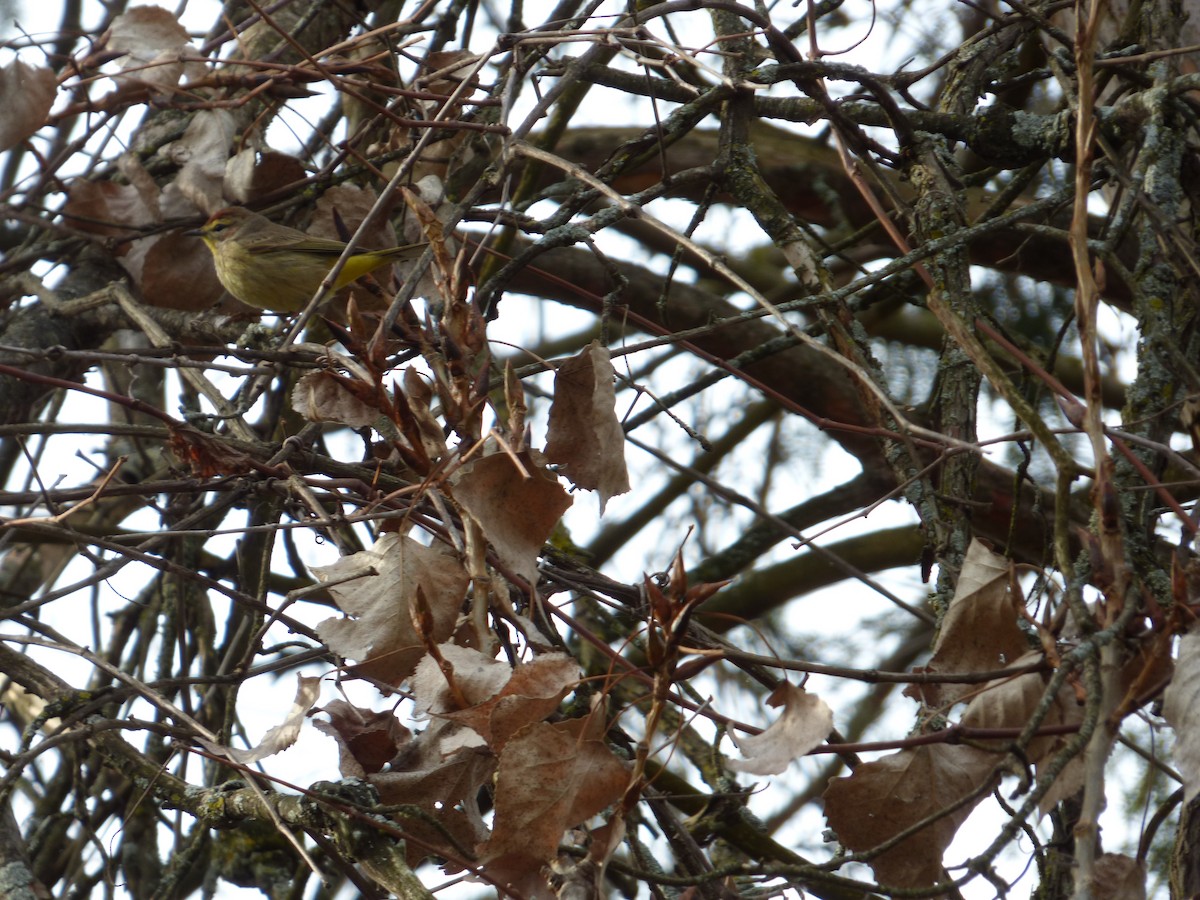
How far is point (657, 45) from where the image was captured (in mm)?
2219

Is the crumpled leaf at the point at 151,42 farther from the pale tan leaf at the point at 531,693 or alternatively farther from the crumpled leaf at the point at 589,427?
the pale tan leaf at the point at 531,693

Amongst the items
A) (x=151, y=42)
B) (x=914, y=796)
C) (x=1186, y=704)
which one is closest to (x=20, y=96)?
(x=151, y=42)

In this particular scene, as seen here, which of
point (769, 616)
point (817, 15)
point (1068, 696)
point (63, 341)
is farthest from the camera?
point (769, 616)

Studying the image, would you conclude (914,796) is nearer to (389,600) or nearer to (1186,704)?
(1186,704)

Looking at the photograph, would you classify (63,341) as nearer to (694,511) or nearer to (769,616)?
(694,511)

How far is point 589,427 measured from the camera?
6.95ft

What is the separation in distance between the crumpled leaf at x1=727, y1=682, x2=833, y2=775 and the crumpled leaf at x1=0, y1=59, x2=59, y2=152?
2.61 metres

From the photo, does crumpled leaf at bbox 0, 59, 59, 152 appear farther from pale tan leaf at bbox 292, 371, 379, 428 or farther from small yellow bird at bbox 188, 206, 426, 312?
pale tan leaf at bbox 292, 371, 379, 428

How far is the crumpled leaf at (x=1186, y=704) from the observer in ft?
5.32

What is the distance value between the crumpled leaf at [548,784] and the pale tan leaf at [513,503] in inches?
10.2

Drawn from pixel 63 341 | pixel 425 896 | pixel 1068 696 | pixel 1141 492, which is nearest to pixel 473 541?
pixel 425 896

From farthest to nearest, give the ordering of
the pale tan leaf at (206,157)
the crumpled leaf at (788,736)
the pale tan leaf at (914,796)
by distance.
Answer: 1. the pale tan leaf at (206,157)
2. the pale tan leaf at (914,796)
3. the crumpled leaf at (788,736)

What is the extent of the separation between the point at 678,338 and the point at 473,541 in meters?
0.73

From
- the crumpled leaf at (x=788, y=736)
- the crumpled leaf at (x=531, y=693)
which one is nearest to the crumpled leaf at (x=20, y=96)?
the crumpled leaf at (x=531, y=693)
